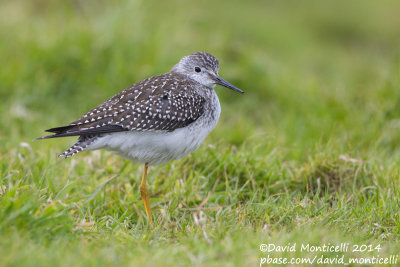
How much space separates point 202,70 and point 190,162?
1125 mm

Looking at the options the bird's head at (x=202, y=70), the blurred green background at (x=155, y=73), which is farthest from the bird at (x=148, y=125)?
the blurred green background at (x=155, y=73)

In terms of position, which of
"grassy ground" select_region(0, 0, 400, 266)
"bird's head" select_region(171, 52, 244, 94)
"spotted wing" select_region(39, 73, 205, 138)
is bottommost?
"grassy ground" select_region(0, 0, 400, 266)

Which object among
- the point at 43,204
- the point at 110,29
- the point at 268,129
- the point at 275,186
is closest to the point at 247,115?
the point at 268,129

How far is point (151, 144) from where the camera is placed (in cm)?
542

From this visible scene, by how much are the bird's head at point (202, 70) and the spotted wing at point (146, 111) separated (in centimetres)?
38

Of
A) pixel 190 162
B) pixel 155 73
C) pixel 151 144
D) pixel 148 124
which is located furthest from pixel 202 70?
pixel 155 73

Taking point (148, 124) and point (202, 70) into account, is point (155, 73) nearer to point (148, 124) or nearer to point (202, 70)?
point (202, 70)

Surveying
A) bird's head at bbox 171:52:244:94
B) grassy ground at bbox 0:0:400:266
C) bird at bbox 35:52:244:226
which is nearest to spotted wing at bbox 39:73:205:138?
bird at bbox 35:52:244:226

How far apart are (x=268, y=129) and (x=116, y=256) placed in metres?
4.55

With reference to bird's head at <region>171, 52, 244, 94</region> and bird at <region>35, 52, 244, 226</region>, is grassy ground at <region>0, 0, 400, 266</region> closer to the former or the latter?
bird at <region>35, 52, 244, 226</region>

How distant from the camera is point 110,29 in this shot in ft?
30.3

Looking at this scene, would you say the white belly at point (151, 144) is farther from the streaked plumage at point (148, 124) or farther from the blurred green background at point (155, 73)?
the blurred green background at point (155, 73)

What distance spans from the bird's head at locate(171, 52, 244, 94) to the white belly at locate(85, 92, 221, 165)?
3.11 ft

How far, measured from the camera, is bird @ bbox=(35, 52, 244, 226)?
5.29m
